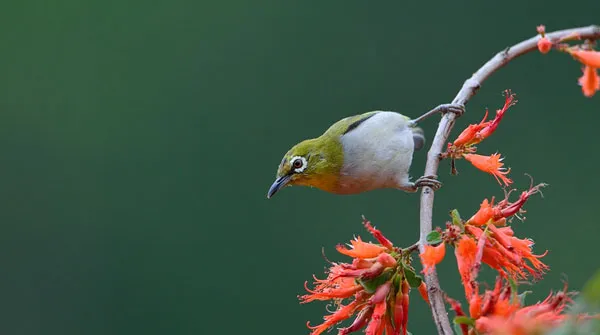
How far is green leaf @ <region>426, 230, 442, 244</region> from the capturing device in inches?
89.2

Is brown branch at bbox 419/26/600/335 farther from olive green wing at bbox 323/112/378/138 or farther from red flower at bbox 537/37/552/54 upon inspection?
olive green wing at bbox 323/112/378/138

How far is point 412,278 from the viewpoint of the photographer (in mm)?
2410

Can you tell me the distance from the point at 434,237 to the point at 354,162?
189 cm

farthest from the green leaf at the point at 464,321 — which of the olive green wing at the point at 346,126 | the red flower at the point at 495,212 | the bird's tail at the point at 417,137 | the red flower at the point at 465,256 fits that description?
the bird's tail at the point at 417,137

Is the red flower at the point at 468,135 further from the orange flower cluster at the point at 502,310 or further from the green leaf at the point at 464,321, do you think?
the green leaf at the point at 464,321

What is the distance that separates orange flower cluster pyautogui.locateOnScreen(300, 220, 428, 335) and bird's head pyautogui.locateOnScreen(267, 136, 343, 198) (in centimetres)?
153

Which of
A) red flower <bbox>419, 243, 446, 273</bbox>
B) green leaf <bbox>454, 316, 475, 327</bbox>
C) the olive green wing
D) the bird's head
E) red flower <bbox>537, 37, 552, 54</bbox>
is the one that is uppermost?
red flower <bbox>537, 37, 552, 54</bbox>

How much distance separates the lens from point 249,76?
47.4ft

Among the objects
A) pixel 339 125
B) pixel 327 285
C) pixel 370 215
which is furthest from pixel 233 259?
pixel 327 285

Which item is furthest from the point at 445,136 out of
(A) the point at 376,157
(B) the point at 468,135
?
(A) the point at 376,157

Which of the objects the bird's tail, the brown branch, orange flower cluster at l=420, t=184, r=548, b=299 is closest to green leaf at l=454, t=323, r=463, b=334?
the brown branch

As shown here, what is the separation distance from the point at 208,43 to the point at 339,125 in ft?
35.4

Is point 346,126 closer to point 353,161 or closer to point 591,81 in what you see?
point 353,161

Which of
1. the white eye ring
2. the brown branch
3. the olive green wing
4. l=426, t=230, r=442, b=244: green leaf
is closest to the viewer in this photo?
the brown branch
